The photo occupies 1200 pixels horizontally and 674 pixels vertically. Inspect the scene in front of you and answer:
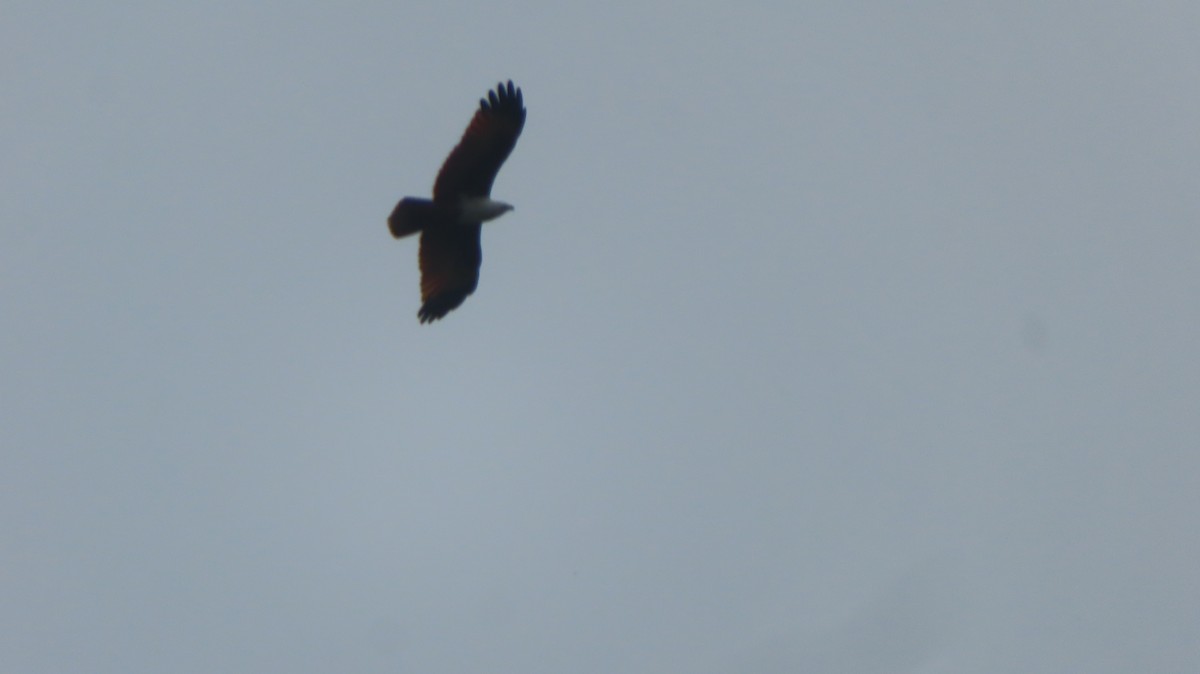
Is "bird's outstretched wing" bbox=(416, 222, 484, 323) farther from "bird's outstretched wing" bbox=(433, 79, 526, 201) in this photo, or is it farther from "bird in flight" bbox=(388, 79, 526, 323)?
"bird's outstretched wing" bbox=(433, 79, 526, 201)

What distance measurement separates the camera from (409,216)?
85.1ft

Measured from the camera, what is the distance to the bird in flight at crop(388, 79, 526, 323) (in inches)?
1024

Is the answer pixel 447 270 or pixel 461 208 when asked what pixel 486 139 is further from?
pixel 447 270

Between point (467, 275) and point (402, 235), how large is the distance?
5.03ft

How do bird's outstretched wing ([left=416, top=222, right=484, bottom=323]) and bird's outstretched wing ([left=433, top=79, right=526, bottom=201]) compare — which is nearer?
bird's outstretched wing ([left=433, top=79, right=526, bottom=201])

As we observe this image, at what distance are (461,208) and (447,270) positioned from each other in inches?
45.0

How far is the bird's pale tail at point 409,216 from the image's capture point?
2589cm

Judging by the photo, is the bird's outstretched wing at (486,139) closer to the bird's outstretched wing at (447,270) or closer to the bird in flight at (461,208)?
the bird in flight at (461,208)

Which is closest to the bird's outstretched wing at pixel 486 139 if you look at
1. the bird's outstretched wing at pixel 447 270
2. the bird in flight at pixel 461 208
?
the bird in flight at pixel 461 208

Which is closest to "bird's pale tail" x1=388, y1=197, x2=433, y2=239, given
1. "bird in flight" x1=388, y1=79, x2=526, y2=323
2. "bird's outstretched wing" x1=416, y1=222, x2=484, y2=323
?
"bird in flight" x1=388, y1=79, x2=526, y2=323

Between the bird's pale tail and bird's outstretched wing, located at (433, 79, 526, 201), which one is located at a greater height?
bird's outstretched wing, located at (433, 79, 526, 201)

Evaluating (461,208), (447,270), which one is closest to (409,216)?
(461,208)

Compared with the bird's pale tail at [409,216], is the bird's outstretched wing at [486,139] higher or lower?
higher

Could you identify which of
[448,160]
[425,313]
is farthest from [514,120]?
[425,313]
